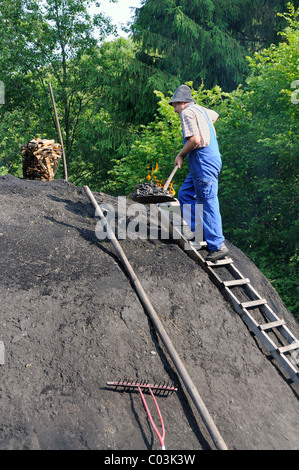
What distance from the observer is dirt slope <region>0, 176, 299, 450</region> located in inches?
135

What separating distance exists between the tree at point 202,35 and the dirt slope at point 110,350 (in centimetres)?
1205

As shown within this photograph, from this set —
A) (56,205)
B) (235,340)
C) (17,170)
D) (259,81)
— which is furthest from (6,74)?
(235,340)

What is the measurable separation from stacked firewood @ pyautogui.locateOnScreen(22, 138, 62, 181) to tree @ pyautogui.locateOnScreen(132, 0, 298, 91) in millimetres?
9705

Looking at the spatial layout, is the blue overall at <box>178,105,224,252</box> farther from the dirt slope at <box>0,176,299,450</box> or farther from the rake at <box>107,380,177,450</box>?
the rake at <box>107,380,177,450</box>

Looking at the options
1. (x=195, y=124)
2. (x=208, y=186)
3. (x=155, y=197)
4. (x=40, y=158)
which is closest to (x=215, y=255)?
(x=208, y=186)

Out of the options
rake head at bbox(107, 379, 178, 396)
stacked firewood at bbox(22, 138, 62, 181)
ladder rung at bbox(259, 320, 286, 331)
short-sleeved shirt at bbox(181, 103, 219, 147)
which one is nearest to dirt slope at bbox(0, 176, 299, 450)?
rake head at bbox(107, 379, 178, 396)

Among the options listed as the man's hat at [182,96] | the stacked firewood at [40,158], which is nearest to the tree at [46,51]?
the stacked firewood at [40,158]

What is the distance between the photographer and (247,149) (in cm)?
995

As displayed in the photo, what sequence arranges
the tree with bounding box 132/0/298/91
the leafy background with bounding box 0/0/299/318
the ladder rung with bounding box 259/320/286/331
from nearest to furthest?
the ladder rung with bounding box 259/320/286/331 → the leafy background with bounding box 0/0/299/318 → the tree with bounding box 132/0/298/91

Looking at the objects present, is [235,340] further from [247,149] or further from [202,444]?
[247,149]

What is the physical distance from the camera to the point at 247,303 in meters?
5.39

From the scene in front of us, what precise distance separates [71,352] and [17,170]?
818 inches

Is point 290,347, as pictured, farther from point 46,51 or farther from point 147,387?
point 46,51

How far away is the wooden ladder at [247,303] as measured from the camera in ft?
16.1
